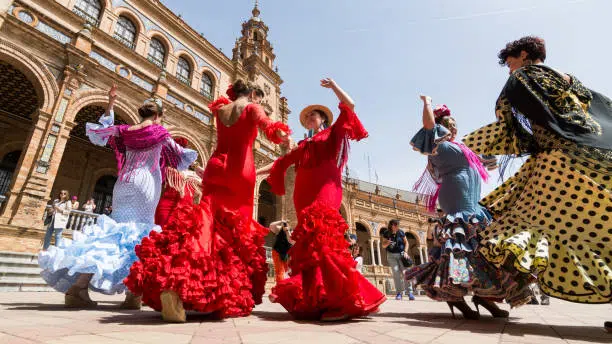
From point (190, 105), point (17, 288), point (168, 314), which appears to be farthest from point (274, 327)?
point (190, 105)

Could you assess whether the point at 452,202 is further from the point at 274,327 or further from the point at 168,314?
the point at 168,314

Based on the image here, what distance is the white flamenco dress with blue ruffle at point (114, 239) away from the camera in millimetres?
2422

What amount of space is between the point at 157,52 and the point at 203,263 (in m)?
15.4

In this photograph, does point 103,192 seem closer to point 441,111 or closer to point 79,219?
point 79,219

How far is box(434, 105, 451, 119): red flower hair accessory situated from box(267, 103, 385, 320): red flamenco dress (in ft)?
3.45

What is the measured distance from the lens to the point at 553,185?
1.93 m

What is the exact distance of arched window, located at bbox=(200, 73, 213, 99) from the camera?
1594 cm

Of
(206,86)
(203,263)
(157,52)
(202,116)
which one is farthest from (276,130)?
(206,86)

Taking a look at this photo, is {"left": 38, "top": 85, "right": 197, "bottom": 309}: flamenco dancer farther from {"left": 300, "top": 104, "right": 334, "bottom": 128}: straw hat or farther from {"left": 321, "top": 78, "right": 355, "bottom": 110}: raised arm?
{"left": 321, "top": 78, "right": 355, "bottom": 110}: raised arm

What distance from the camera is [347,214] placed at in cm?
2123

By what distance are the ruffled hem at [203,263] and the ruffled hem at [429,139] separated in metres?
1.58

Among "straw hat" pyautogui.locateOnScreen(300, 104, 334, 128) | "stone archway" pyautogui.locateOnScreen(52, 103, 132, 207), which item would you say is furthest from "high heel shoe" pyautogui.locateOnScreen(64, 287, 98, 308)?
"stone archway" pyautogui.locateOnScreen(52, 103, 132, 207)

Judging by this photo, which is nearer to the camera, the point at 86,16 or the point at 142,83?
the point at 86,16

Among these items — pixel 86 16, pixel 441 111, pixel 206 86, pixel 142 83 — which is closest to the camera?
pixel 441 111
